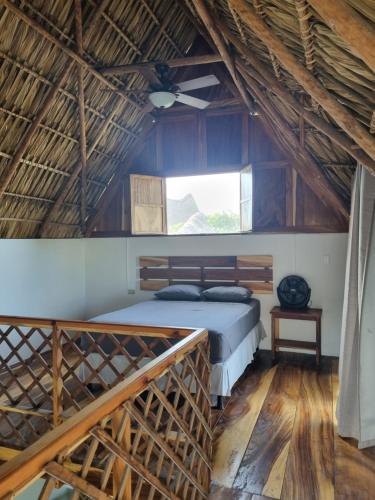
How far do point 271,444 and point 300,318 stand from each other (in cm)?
183

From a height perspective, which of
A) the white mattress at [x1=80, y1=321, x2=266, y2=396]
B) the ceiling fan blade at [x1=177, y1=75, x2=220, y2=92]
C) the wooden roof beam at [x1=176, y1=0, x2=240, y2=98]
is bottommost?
the white mattress at [x1=80, y1=321, x2=266, y2=396]

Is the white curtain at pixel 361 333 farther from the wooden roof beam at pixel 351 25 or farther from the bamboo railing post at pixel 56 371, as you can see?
the bamboo railing post at pixel 56 371

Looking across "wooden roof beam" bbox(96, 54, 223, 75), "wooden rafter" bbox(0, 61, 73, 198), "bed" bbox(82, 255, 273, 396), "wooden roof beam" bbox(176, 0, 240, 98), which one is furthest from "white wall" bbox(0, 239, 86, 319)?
"wooden roof beam" bbox(176, 0, 240, 98)

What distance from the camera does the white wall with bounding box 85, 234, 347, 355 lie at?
458 centimetres

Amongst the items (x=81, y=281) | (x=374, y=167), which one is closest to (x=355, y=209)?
(x=374, y=167)

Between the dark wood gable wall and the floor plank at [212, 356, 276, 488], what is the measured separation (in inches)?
78.3

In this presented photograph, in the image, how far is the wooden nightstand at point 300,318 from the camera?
415 cm

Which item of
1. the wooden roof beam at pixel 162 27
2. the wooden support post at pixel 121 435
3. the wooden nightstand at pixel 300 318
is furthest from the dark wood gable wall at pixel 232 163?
the wooden support post at pixel 121 435

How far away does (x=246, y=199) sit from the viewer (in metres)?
4.91

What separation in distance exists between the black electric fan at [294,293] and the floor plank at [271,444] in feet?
3.33

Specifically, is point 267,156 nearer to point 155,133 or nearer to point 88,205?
point 155,133

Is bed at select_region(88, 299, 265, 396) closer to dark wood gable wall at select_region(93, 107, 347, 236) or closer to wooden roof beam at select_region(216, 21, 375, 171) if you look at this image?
dark wood gable wall at select_region(93, 107, 347, 236)

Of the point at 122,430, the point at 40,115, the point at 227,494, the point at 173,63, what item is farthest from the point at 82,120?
the point at 227,494

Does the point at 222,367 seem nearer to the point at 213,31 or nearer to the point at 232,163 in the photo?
the point at 213,31
